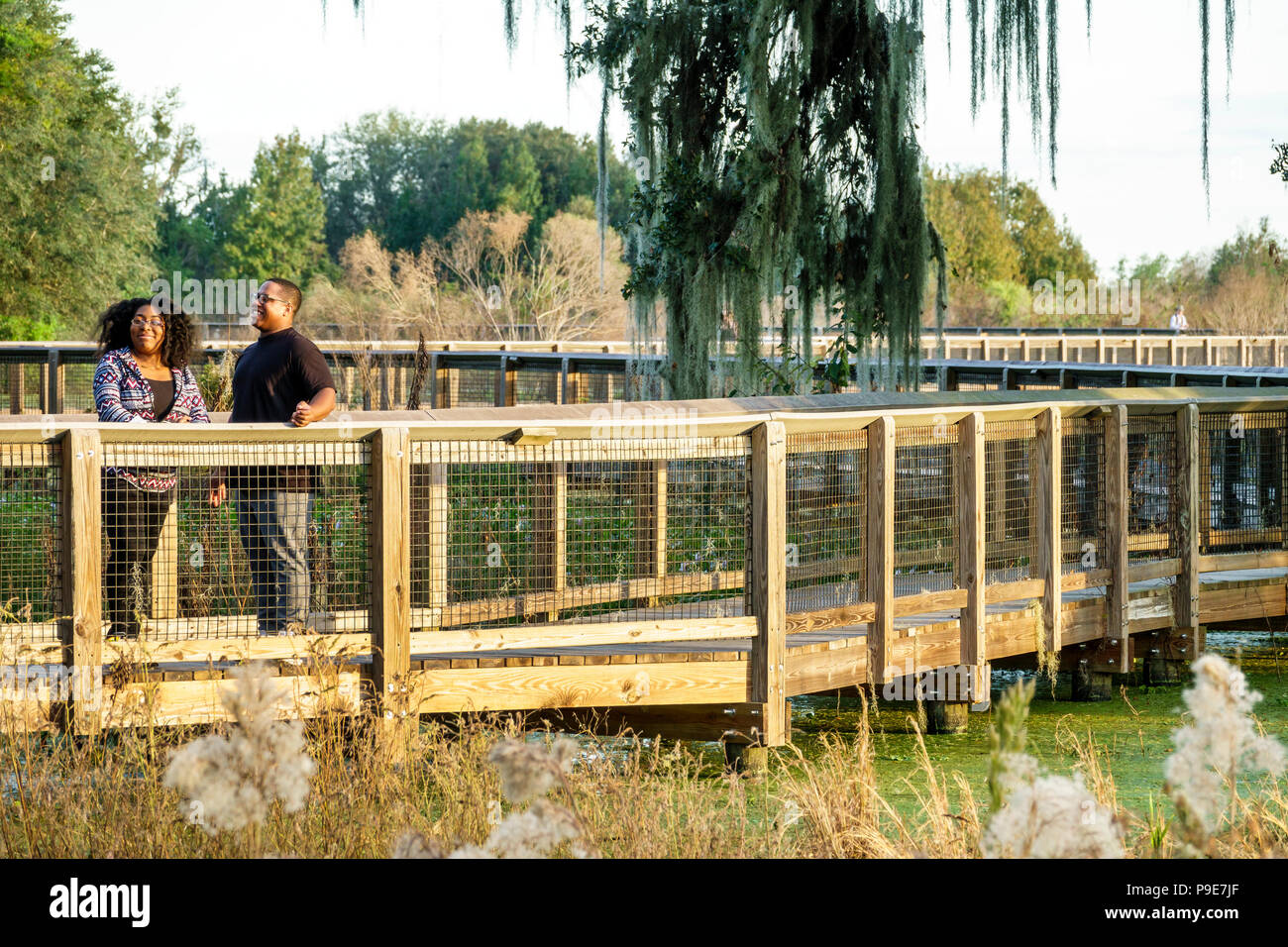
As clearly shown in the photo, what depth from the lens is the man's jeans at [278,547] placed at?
626 cm

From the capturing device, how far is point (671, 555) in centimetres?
778

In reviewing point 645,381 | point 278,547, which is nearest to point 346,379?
point 645,381

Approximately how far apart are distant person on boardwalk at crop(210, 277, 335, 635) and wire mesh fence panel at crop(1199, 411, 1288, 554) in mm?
A: 6013

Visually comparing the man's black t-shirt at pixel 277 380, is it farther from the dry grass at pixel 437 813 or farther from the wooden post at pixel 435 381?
the wooden post at pixel 435 381

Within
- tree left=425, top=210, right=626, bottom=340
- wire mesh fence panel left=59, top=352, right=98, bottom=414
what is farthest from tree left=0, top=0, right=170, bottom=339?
wire mesh fence panel left=59, top=352, right=98, bottom=414

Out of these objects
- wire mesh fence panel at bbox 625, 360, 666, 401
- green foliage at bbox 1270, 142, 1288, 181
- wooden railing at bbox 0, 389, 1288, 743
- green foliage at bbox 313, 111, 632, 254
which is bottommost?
wooden railing at bbox 0, 389, 1288, 743

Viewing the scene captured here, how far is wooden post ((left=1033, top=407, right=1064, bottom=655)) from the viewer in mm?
8500

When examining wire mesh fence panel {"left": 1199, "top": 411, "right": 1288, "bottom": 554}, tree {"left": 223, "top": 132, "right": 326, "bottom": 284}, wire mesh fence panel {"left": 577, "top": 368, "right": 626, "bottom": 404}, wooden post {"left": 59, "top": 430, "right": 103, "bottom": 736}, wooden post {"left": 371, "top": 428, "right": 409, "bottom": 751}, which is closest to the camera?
wooden post {"left": 59, "top": 430, "right": 103, "bottom": 736}

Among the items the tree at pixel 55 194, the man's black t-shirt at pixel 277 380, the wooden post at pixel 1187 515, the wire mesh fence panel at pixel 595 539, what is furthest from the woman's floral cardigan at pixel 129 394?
the tree at pixel 55 194

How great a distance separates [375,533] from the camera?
20.9 ft

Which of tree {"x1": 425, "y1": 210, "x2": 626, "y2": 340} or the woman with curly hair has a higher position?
tree {"x1": 425, "y1": 210, "x2": 626, "y2": 340}

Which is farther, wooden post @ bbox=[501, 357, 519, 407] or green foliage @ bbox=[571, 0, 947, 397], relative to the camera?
wooden post @ bbox=[501, 357, 519, 407]

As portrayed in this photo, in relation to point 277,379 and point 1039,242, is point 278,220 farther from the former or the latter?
point 277,379

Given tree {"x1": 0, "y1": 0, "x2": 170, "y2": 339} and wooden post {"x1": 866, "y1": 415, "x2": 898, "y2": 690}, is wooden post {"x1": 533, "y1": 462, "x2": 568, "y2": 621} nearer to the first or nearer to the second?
wooden post {"x1": 866, "y1": 415, "x2": 898, "y2": 690}
